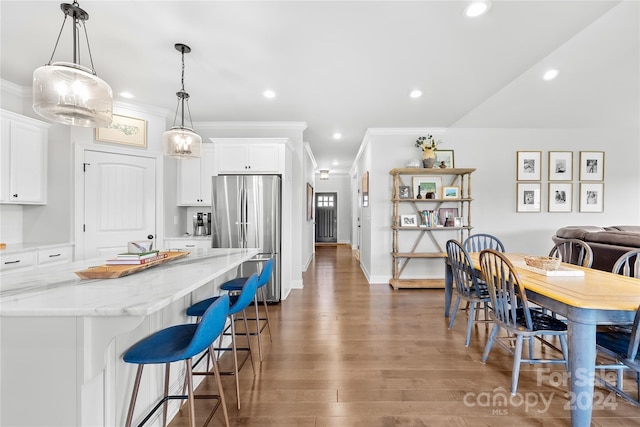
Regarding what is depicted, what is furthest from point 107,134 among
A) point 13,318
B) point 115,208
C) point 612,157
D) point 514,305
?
point 612,157

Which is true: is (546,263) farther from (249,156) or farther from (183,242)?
(183,242)

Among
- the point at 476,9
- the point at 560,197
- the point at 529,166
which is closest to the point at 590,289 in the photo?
the point at 476,9

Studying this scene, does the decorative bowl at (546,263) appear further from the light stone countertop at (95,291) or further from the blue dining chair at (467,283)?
the light stone countertop at (95,291)

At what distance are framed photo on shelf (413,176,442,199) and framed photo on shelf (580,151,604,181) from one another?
2.59 meters

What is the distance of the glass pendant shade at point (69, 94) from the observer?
1438mm

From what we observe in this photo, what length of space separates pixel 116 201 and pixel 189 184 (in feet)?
3.35

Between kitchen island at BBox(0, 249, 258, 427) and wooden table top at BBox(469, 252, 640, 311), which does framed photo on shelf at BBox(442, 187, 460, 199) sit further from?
kitchen island at BBox(0, 249, 258, 427)

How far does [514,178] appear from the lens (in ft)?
15.8

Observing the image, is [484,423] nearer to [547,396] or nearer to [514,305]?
[547,396]

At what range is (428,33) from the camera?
2250 mm

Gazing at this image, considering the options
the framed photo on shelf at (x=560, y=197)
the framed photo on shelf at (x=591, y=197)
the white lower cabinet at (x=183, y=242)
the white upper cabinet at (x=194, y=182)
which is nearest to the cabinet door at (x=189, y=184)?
the white upper cabinet at (x=194, y=182)

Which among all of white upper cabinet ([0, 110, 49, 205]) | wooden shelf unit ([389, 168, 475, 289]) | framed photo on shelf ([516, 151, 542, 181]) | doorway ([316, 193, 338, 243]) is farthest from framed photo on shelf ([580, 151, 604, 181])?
white upper cabinet ([0, 110, 49, 205])

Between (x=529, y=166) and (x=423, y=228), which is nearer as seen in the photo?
(x=423, y=228)

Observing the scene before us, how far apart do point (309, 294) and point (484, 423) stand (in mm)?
2815
